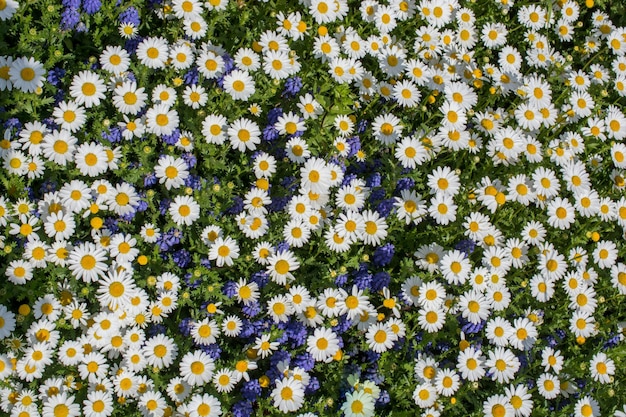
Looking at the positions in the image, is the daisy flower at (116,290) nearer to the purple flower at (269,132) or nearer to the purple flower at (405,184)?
the purple flower at (269,132)

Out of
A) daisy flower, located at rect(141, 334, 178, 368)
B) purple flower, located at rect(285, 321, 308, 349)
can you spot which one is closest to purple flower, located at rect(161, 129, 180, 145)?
daisy flower, located at rect(141, 334, 178, 368)

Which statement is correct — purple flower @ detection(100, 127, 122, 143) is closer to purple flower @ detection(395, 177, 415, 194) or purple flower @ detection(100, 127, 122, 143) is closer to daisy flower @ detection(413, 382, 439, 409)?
purple flower @ detection(395, 177, 415, 194)

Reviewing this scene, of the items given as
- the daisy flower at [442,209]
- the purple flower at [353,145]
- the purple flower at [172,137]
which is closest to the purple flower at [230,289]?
the purple flower at [172,137]

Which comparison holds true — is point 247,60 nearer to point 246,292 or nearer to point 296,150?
point 296,150

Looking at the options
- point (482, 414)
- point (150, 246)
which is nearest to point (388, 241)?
point (482, 414)

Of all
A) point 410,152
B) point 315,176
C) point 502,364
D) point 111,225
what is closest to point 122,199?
point 111,225

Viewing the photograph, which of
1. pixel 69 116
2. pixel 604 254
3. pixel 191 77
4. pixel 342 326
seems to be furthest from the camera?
pixel 604 254

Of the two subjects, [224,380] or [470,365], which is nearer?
[224,380]
